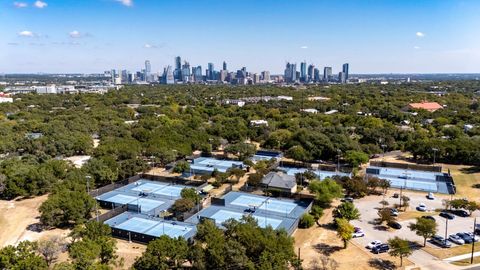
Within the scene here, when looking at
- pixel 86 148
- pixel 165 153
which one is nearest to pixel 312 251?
pixel 165 153

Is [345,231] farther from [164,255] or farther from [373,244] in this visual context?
[164,255]

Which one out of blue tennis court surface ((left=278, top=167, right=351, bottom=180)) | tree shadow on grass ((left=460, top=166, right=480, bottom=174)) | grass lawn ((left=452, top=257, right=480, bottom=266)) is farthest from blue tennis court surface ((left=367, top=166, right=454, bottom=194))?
grass lawn ((left=452, top=257, right=480, bottom=266))

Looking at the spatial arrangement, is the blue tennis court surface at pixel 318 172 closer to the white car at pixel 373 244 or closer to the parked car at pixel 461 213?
the parked car at pixel 461 213

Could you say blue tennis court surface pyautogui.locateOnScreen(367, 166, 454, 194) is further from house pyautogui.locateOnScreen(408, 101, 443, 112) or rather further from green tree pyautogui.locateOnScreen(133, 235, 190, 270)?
house pyautogui.locateOnScreen(408, 101, 443, 112)

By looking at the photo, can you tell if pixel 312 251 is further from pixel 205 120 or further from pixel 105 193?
pixel 205 120

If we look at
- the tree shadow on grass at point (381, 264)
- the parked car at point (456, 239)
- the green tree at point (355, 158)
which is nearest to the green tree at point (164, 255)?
the tree shadow on grass at point (381, 264)
